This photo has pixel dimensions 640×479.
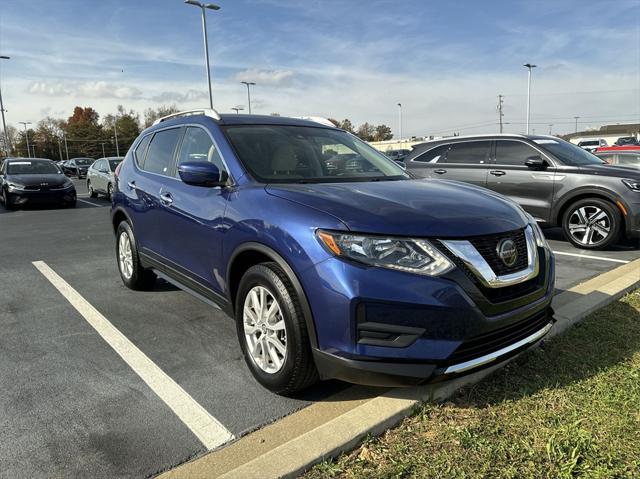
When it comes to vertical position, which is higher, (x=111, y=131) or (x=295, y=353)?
(x=111, y=131)

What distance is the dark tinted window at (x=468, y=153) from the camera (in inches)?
330

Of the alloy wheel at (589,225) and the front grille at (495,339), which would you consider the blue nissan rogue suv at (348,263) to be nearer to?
the front grille at (495,339)

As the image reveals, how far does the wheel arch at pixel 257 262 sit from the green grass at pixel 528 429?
2.15ft

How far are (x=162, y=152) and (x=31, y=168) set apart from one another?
488 inches

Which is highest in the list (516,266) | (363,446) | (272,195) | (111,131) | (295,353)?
(111,131)

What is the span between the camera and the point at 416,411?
106 inches

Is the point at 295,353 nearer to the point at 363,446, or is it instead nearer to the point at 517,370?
the point at 363,446

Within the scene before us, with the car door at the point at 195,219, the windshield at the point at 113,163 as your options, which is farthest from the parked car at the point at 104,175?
the car door at the point at 195,219

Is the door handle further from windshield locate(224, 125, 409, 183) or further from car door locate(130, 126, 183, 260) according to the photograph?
windshield locate(224, 125, 409, 183)

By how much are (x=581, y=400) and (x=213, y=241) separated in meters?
2.45

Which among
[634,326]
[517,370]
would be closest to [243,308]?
[517,370]

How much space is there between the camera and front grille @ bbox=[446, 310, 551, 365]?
2507 millimetres

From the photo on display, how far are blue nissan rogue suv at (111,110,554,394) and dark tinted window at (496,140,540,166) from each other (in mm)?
4843

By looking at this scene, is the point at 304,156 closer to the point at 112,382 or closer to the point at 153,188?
the point at 153,188
